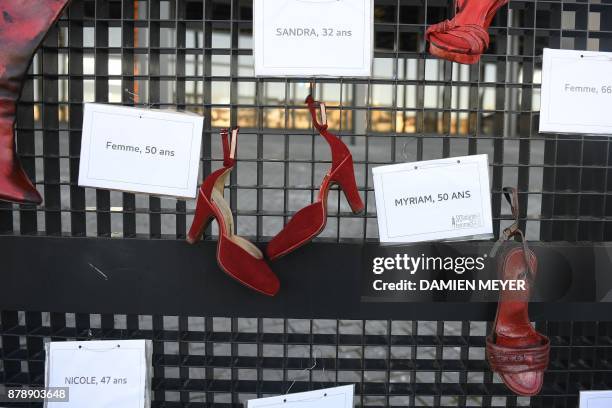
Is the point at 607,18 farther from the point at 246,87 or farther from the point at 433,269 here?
the point at 246,87

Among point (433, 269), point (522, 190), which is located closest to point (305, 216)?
point (433, 269)

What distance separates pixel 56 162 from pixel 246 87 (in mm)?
12057

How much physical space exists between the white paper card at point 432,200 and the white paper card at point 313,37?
20cm

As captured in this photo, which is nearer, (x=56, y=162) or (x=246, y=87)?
(x=56, y=162)

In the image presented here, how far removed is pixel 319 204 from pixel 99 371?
54 centimetres

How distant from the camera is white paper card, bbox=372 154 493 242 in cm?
96

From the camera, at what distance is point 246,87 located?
502 inches

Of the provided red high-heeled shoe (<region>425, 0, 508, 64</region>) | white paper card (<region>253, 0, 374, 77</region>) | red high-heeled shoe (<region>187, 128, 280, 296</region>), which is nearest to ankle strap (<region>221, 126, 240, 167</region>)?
red high-heeled shoe (<region>187, 128, 280, 296</region>)

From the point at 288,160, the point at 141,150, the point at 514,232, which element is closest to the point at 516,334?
the point at 514,232

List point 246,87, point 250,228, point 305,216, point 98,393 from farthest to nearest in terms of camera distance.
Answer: point 246,87 < point 250,228 < point 98,393 < point 305,216

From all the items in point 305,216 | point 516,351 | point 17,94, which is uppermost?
point 17,94

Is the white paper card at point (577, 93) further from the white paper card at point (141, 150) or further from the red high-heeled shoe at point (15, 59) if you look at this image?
the red high-heeled shoe at point (15, 59)

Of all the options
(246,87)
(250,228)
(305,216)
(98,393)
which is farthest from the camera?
(246,87)

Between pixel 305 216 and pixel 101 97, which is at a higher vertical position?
pixel 101 97
